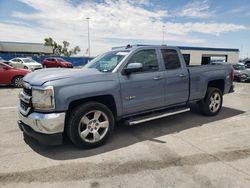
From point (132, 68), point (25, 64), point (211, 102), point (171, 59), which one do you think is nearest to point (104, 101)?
point (132, 68)

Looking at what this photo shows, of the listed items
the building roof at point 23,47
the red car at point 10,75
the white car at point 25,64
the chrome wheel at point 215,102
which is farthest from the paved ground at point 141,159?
the building roof at point 23,47

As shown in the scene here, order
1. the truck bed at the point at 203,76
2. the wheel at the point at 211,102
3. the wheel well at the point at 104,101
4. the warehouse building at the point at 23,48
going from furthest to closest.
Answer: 1. the warehouse building at the point at 23,48
2. the wheel at the point at 211,102
3. the truck bed at the point at 203,76
4. the wheel well at the point at 104,101

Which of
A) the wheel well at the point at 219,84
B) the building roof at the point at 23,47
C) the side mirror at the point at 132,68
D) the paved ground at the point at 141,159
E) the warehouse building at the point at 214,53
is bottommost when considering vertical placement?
the paved ground at the point at 141,159

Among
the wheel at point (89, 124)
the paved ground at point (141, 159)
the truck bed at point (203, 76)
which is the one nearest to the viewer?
the paved ground at point (141, 159)

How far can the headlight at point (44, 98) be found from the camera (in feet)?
11.9

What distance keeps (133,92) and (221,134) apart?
218 cm

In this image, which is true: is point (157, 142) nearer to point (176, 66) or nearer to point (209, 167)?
point (209, 167)

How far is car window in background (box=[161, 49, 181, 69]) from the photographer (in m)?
5.21

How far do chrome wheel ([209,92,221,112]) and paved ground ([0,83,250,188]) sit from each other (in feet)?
3.04

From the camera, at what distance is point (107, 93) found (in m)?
4.19

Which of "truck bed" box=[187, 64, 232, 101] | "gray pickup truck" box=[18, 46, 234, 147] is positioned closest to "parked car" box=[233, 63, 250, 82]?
"truck bed" box=[187, 64, 232, 101]

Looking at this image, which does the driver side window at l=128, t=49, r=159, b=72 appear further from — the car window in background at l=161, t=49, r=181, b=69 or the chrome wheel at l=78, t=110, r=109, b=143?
the chrome wheel at l=78, t=110, r=109, b=143

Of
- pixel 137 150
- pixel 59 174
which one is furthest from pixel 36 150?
pixel 137 150

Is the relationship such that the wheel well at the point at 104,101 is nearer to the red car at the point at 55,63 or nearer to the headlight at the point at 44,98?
the headlight at the point at 44,98
